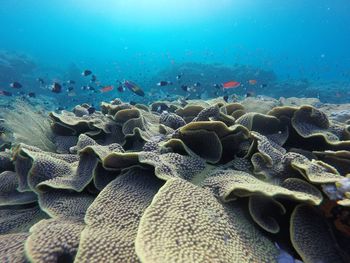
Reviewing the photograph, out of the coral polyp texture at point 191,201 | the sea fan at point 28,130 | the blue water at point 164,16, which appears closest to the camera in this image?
the coral polyp texture at point 191,201

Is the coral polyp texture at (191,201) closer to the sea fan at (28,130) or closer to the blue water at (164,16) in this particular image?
the sea fan at (28,130)

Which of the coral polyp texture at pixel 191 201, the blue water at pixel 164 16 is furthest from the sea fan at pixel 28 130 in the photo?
the blue water at pixel 164 16

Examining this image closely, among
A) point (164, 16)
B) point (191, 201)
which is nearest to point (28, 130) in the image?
point (191, 201)

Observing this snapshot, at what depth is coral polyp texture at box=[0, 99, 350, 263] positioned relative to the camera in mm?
1496

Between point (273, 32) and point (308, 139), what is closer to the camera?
point (308, 139)

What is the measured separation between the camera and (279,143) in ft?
10.1

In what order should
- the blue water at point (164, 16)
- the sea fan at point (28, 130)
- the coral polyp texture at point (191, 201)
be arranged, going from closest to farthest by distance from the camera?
the coral polyp texture at point (191, 201) → the sea fan at point (28, 130) → the blue water at point (164, 16)

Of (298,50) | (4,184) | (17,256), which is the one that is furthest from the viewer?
(298,50)

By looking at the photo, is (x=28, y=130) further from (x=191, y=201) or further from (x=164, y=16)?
(x=164, y=16)

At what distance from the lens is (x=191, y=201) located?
67.8 inches

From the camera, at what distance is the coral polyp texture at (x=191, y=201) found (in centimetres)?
150

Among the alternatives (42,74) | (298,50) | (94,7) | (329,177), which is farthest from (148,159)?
(298,50)

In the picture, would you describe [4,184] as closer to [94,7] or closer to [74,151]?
[74,151]

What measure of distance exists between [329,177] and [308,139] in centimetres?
123
